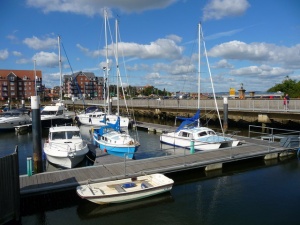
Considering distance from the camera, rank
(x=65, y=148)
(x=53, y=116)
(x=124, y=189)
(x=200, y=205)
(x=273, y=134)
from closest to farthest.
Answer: (x=124, y=189) < (x=200, y=205) < (x=65, y=148) < (x=273, y=134) < (x=53, y=116)

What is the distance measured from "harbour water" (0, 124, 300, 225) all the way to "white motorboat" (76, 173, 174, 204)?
41 centimetres

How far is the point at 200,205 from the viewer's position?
1300cm

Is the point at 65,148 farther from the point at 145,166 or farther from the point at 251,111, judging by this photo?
the point at 251,111

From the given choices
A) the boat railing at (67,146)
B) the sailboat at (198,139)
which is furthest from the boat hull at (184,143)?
the boat railing at (67,146)

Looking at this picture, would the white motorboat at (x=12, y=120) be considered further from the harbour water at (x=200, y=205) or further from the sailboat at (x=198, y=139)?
the harbour water at (x=200, y=205)

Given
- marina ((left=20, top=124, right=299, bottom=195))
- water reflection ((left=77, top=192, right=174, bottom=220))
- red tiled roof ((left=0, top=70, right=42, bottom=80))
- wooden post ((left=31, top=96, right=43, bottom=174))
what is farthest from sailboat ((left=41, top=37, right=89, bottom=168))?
red tiled roof ((left=0, top=70, right=42, bottom=80))

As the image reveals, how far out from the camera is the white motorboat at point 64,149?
17.5 metres

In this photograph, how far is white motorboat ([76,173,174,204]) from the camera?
12.1m

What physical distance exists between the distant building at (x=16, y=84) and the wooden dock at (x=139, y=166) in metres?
121

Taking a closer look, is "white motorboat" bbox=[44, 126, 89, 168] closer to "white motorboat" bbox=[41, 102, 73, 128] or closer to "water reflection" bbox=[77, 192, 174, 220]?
"water reflection" bbox=[77, 192, 174, 220]

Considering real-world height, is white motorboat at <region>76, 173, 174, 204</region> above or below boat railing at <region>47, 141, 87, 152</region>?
below

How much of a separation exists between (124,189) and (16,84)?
13602 cm

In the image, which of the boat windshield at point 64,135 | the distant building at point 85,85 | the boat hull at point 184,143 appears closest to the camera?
the boat windshield at point 64,135

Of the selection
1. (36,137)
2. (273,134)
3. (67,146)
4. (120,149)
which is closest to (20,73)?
(273,134)
